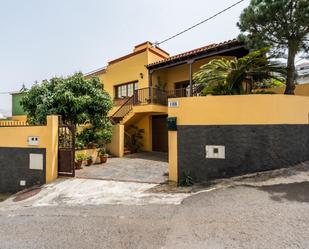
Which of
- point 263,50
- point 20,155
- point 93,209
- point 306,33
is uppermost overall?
point 306,33

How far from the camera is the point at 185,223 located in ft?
14.8

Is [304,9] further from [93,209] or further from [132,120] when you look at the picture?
[132,120]

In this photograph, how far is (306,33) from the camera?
301 inches

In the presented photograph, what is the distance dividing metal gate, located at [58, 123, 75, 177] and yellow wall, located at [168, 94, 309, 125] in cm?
423

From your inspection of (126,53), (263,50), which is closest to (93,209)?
(263,50)

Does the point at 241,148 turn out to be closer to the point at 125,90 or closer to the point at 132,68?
the point at 132,68

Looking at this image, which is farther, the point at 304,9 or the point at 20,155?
the point at 20,155

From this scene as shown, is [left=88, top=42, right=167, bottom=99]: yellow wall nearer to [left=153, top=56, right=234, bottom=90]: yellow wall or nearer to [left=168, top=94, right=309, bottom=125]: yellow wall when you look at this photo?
[left=153, top=56, right=234, bottom=90]: yellow wall

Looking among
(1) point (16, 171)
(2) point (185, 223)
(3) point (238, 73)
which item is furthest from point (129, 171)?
(3) point (238, 73)

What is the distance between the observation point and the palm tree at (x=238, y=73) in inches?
293

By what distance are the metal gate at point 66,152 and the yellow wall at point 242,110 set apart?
423 cm

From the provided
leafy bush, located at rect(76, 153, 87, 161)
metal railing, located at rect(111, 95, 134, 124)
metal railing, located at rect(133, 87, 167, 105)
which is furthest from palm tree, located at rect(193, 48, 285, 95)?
metal railing, located at rect(111, 95, 134, 124)

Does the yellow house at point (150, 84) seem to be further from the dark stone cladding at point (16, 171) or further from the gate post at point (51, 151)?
the dark stone cladding at point (16, 171)

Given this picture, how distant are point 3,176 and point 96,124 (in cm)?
464
